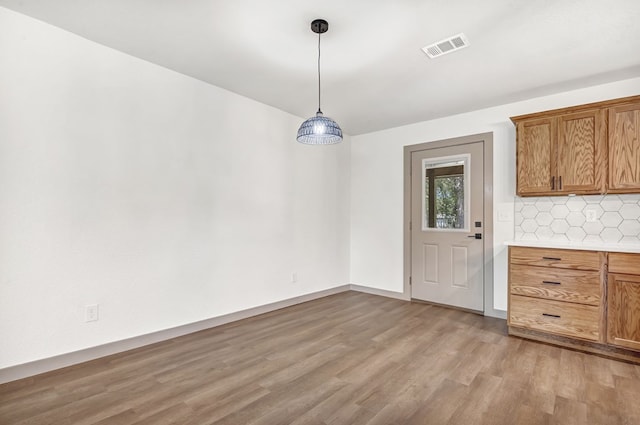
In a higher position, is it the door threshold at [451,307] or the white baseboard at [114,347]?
the white baseboard at [114,347]

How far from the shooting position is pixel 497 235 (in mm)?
3934

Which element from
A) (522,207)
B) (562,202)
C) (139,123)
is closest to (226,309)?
(139,123)

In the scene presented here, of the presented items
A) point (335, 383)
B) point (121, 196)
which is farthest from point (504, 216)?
point (121, 196)

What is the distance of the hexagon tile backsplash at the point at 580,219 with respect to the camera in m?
3.17

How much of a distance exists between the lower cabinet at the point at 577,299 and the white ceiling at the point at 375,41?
1.75m

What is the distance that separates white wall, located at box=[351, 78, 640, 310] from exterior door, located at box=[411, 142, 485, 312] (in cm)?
20

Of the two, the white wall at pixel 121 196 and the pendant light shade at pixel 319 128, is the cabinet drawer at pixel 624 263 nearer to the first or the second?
the pendant light shade at pixel 319 128

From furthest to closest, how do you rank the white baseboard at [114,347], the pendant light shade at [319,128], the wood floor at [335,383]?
the pendant light shade at [319,128], the white baseboard at [114,347], the wood floor at [335,383]

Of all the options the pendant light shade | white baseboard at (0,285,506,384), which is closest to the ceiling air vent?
the pendant light shade

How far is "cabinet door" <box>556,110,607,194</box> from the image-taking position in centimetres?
305

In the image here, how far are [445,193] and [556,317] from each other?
1.95 meters

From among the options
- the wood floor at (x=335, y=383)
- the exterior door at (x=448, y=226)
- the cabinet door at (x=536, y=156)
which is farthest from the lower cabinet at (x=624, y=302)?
the exterior door at (x=448, y=226)

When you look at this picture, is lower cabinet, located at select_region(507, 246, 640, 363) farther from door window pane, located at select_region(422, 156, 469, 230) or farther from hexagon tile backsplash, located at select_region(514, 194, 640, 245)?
door window pane, located at select_region(422, 156, 469, 230)

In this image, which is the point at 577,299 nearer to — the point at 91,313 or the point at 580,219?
the point at 580,219
